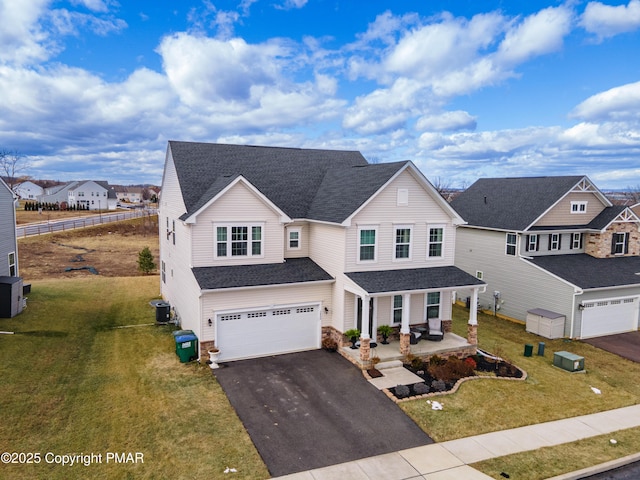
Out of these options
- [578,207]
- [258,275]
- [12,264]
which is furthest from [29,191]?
[578,207]

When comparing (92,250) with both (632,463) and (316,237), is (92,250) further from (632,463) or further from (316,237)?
(632,463)

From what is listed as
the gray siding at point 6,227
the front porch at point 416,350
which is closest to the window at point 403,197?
the front porch at point 416,350

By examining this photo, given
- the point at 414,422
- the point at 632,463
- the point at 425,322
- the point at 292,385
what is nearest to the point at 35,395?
the point at 292,385

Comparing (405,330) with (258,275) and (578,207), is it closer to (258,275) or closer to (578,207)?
(258,275)

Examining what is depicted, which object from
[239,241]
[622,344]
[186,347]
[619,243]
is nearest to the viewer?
[186,347]

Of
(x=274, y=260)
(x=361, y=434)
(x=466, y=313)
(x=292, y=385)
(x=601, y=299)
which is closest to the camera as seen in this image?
(x=361, y=434)

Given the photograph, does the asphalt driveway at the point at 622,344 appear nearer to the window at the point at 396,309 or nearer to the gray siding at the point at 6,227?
the window at the point at 396,309
